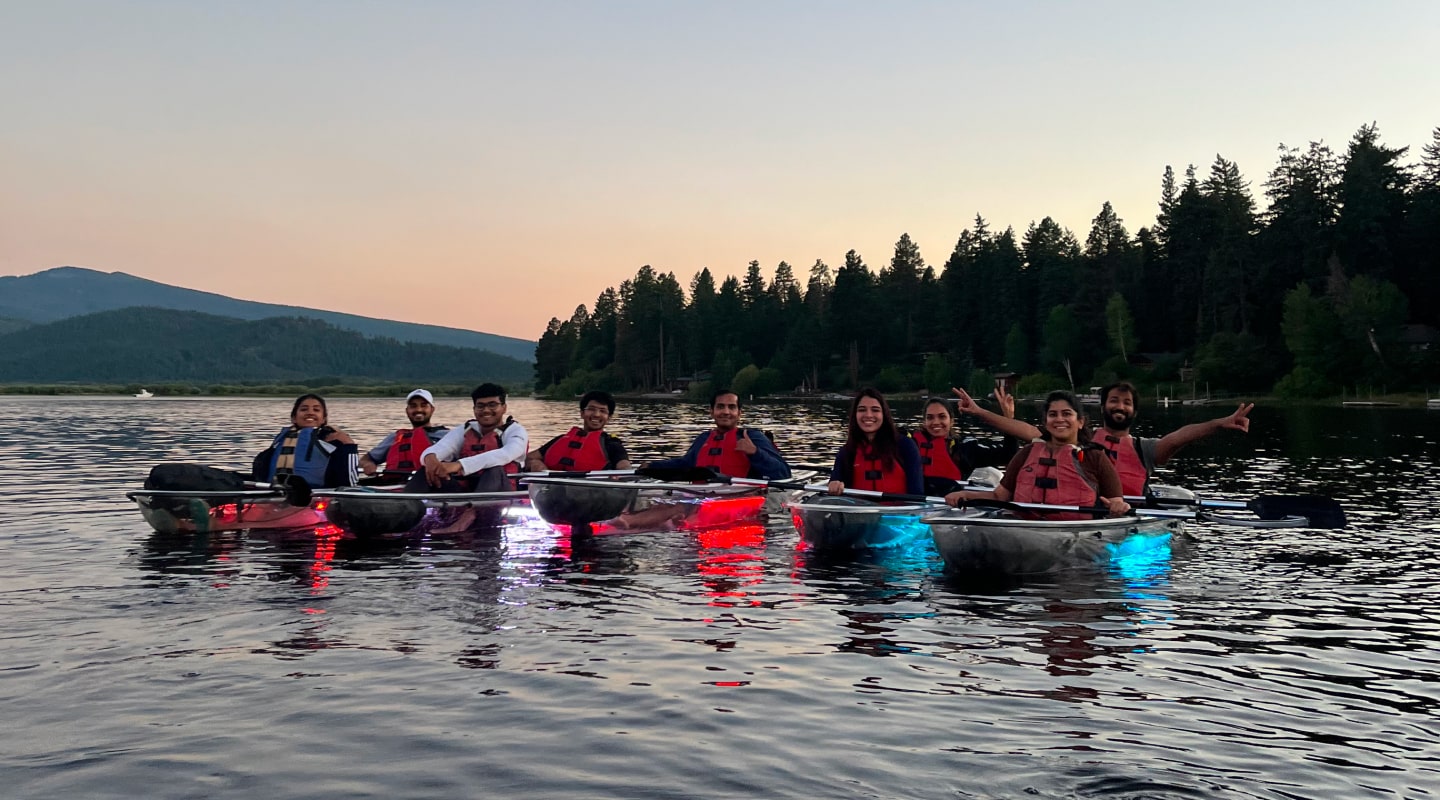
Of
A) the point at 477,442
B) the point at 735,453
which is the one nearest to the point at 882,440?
the point at 735,453

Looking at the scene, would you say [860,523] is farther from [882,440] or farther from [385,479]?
[385,479]

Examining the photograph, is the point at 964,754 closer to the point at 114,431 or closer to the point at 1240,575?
the point at 1240,575

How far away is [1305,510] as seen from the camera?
44.7 ft

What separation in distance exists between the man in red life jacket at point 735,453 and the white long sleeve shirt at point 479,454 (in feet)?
8.42

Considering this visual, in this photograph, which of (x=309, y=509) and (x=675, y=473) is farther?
(x=309, y=509)

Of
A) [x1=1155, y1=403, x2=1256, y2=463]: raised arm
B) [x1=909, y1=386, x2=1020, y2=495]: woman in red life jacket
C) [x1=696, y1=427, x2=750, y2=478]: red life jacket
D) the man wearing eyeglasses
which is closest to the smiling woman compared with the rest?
the man wearing eyeglasses

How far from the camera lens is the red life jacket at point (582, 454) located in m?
16.9

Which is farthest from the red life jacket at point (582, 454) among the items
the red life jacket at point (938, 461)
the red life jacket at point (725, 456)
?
the red life jacket at point (938, 461)

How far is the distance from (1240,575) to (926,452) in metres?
4.56

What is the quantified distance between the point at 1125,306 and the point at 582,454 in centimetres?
9714

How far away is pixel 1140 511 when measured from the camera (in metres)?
12.7

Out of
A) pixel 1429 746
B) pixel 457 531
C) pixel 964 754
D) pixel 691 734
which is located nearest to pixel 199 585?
pixel 457 531

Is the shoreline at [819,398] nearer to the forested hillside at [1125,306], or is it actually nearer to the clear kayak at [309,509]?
the forested hillside at [1125,306]

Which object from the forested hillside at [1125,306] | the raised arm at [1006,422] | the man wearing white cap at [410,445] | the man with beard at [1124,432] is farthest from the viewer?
the forested hillside at [1125,306]
